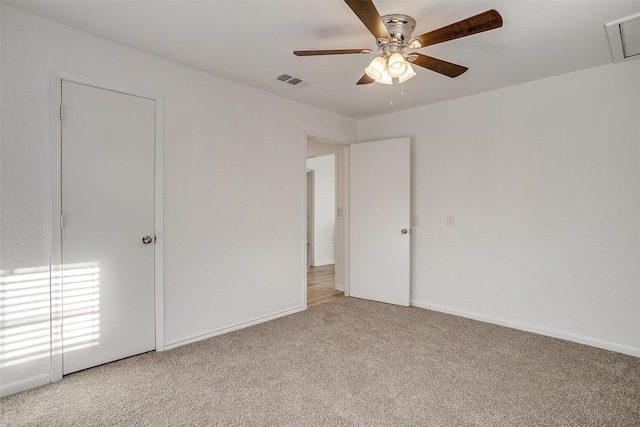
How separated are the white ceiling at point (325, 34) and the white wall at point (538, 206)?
0.36 metres

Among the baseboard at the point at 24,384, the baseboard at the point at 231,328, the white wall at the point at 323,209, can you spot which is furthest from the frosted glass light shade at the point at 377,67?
the white wall at the point at 323,209

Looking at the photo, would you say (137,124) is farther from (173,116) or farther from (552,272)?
(552,272)

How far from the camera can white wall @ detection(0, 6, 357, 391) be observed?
2184mm

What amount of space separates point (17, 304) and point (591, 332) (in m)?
4.46

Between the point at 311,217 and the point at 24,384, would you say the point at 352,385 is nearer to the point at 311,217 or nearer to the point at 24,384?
the point at 24,384

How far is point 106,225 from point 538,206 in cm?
380

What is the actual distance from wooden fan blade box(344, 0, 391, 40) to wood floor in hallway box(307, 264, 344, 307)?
124 inches

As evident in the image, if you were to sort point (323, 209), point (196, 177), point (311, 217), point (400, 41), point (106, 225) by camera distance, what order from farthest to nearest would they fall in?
1. point (323, 209)
2. point (311, 217)
3. point (196, 177)
4. point (106, 225)
5. point (400, 41)

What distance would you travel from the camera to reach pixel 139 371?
→ 246cm

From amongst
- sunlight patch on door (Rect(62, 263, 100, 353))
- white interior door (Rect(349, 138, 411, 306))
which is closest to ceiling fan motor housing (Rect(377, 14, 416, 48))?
white interior door (Rect(349, 138, 411, 306))

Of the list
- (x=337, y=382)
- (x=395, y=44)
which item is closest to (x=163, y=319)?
(x=337, y=382)

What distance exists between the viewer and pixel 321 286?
5.18 meters

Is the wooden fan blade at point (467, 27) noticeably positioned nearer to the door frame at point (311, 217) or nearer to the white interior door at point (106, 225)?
the white interior door at point (106, 225)

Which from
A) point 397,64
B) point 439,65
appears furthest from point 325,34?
point 439,65
